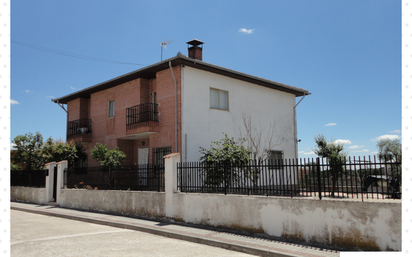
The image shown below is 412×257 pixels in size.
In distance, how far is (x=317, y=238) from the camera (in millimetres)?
7309

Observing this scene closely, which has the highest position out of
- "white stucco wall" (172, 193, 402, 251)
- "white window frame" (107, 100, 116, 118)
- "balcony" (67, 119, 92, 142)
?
"white window frame" (107, 100, 116, 118)

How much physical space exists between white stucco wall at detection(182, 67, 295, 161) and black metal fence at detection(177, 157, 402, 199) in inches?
174

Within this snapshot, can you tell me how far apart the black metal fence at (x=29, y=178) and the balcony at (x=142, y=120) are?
5.13m

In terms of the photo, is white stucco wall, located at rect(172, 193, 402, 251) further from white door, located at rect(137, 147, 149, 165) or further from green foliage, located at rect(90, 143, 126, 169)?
white door, located at rect(137, 147, 149, 165)

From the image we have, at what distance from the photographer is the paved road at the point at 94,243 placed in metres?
6.95

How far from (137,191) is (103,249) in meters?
5.00

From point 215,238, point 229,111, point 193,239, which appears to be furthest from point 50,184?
point 215,238

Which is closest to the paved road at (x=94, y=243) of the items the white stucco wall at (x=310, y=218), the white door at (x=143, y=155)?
the white stucco wall at (x=310, y=218)

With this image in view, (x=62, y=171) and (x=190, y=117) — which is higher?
(x=190, y=117)

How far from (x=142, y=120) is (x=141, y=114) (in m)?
0.34

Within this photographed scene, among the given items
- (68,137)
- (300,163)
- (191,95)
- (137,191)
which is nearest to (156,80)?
(191,95)

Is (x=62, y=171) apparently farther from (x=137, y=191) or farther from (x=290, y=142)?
(x=290, y=142)

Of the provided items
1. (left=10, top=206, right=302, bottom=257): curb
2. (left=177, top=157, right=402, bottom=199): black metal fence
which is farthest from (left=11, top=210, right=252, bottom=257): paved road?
(left=177, top=157, right=402, bottom=199): black metal fence

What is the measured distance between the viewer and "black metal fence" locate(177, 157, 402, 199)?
674 cm
